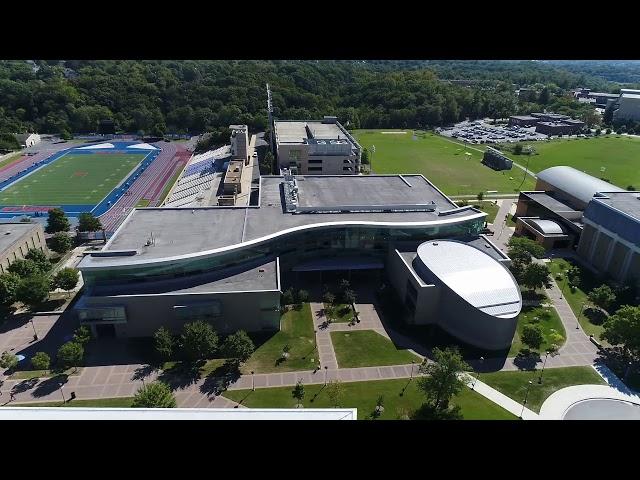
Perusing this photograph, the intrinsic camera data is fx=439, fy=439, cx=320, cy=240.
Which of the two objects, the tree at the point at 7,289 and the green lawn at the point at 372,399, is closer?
the green lawn at the point at 372,399

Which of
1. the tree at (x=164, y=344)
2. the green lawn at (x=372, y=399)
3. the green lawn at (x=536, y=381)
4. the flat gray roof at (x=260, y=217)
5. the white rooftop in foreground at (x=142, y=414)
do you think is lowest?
the green lawn at (x=536, y=381)

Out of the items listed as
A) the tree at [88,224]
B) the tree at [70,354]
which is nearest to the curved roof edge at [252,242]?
the tree at [70,354]

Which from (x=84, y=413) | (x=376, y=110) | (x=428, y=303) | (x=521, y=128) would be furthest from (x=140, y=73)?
(x=84, y=413)

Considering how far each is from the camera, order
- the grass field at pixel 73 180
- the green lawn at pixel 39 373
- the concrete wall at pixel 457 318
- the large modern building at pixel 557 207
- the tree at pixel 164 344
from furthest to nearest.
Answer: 1. the grass field at pixel 73 180
2. the large modern building at pixel 557 207
3. the concrete wall at pixel 457 318
4. the tree at pixel 164 344
5. the green lawn at pixel 39 373

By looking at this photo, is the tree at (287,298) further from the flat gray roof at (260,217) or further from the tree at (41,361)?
the tree at (41,361)

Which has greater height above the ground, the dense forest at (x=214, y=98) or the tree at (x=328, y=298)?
the dense forest at (x=214, y=98)

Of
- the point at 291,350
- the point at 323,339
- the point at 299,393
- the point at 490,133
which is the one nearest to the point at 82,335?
the point at 291,350

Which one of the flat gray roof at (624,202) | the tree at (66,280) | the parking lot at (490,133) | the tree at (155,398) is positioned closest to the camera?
the tree at (155,398)

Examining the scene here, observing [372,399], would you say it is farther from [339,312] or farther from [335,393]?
[339,312]
